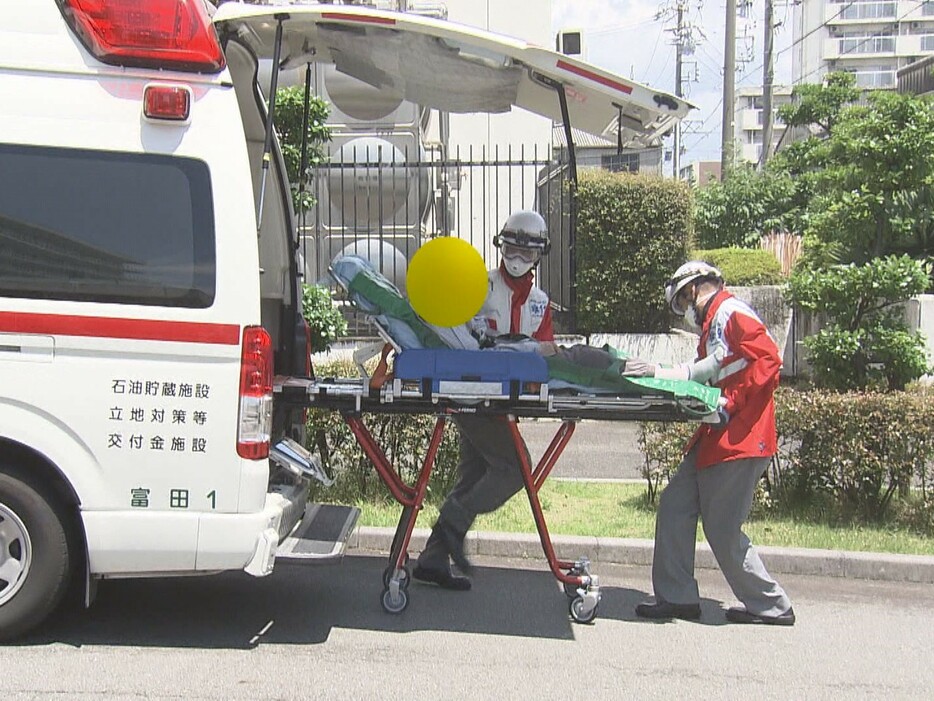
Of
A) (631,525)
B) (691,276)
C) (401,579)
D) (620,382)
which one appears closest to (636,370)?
(620,382)

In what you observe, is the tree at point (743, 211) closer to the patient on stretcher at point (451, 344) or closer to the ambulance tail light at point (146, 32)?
the patient on stretcher at point (451, 344)

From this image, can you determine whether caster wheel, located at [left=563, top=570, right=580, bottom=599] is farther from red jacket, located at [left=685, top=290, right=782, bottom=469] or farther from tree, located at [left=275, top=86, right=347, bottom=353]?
tree, located at [left=275, top=86, right=347, bottom=353]

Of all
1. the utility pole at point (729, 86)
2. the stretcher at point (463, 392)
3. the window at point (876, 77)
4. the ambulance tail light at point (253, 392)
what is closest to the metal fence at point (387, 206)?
the stretcher at point (463, 392)

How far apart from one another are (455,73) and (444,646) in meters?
2.93

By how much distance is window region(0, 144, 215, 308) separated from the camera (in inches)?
187

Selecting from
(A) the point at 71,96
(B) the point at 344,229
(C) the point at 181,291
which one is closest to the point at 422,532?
(C) the point at 181,291

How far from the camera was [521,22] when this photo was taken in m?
22.6

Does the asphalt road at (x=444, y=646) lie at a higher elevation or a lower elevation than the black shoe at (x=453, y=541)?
lower

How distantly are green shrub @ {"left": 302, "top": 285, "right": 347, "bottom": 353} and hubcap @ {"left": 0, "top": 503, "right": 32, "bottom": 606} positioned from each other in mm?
3704

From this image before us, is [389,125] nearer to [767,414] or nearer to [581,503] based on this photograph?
[581,503]

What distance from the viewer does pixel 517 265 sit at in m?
5.99

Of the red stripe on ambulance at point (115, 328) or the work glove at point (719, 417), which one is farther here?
the work glove at point (719, 417)

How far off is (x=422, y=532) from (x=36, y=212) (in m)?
3.32

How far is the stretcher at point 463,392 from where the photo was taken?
5297mm
